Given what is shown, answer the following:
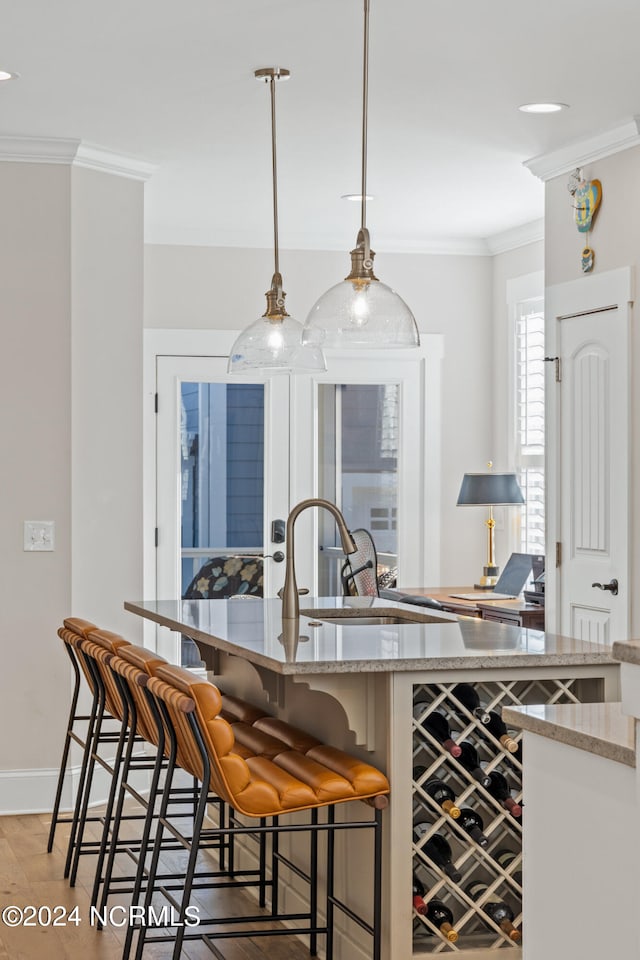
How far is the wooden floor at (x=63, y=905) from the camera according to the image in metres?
3.52

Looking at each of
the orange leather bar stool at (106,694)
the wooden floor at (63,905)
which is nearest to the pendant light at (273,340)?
the orange leather bar stool at (106,694)

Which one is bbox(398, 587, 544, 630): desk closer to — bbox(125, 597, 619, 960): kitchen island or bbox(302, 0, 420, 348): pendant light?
bbox(125, 597, 619, 960): kitchen island

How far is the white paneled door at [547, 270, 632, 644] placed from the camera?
4930 mm

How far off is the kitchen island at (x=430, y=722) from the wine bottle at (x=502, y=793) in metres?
0.01

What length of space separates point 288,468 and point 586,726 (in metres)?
5.00

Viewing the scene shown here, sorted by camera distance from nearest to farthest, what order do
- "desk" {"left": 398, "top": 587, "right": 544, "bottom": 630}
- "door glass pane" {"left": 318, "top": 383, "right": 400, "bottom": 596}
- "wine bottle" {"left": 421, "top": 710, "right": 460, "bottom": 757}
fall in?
"wine bottle" {"left": 421, "top": 710, "right": 460, "bottom": 757}, "desk" {"left": 398, "top": 587, "right": 544, "bottom": 630}, "door glass pane" {"left": 318, "top": 383, "right": 400, "bottom": 596}

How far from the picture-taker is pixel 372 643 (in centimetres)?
336

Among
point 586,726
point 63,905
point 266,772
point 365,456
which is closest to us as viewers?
point 586,726

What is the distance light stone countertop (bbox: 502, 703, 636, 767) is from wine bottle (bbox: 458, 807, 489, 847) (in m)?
0.94

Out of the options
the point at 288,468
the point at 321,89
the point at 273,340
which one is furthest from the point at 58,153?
the point at 288,468

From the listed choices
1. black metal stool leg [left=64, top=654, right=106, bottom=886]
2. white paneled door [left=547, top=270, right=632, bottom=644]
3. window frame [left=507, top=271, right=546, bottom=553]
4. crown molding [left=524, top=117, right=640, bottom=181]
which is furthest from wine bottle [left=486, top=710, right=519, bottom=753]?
window frame [left=507, top=271, right=546, bottom=553]

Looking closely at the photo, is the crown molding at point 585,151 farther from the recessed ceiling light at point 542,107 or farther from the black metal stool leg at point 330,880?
the black metal stool leg at point 330,880

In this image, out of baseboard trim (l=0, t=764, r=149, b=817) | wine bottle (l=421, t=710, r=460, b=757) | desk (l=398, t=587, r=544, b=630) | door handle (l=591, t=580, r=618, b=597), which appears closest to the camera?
wine bottle (l=421, t=710, r=460, b=757)

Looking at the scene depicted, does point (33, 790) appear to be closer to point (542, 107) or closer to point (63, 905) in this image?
point (63, 905)
